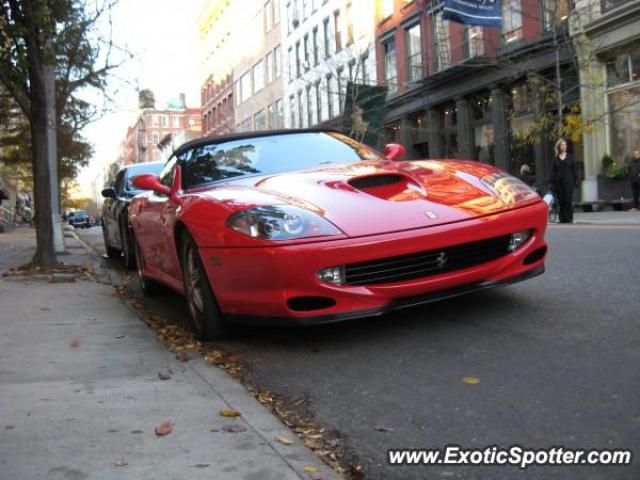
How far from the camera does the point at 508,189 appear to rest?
4.48 m

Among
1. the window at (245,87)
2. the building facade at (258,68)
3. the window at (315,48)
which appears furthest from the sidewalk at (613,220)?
the window at (245,87)

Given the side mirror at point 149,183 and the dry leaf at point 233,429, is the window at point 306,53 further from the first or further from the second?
the dry leaf at point 233,429

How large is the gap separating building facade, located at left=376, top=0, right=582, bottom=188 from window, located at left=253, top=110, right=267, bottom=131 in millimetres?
22264

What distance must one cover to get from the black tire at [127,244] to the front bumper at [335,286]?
515 cm

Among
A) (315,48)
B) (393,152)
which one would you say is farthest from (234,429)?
(315,48)

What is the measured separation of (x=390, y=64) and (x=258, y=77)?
26.1 meters

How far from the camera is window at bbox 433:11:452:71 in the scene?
91.6 feet

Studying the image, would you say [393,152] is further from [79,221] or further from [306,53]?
[79,221]

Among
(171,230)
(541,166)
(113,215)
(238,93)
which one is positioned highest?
(238,93)

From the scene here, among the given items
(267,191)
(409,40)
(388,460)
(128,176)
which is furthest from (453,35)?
(388,460)

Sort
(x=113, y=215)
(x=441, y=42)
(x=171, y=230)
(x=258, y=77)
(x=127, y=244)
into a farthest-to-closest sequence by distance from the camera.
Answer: (x=258, y=77) → (x=441, y=42) → (x=113, y=215) → (x=127, y=244) → (x=171, y=230)

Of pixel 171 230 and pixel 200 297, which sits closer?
pixel 200 297

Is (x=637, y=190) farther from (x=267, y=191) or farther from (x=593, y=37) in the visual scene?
(x=267, y=191)

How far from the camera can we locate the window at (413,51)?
3048 centimetres
